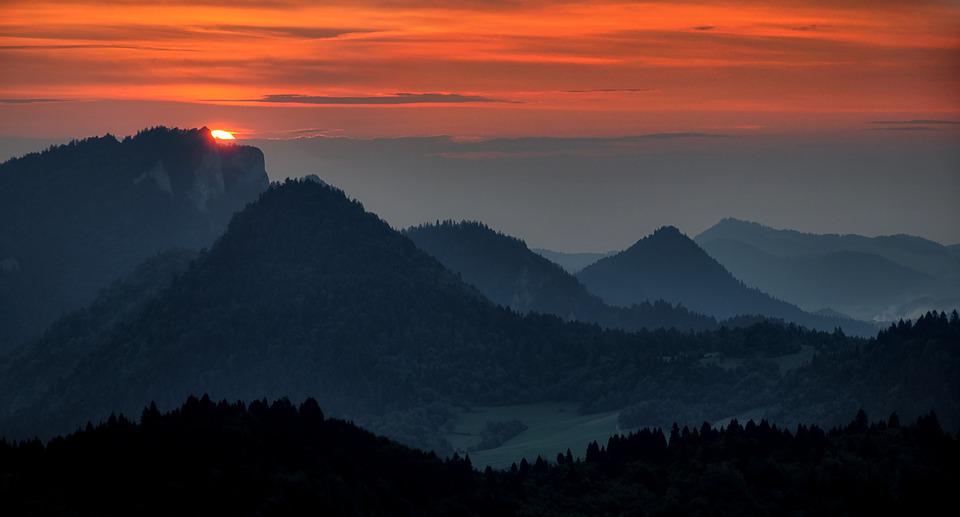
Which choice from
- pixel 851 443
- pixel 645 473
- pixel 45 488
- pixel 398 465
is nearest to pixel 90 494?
pixel 45 488

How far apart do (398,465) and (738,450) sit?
37176mm

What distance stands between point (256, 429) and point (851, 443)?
60.5 m

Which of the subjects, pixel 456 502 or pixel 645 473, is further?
pixel 645 473

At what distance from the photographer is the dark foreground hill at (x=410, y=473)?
146 meters

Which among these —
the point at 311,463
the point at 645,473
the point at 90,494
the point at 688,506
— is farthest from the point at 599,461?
the point at 90,494

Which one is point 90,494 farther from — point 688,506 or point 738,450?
point 738,450

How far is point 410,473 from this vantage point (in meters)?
168

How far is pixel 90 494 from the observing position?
14388cm

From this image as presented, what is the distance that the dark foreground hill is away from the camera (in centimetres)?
14588

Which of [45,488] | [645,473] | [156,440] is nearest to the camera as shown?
[45,488]

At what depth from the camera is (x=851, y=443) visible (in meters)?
194

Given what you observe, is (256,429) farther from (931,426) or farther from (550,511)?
(931,426)

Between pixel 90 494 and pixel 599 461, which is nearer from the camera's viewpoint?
pixel 90 494

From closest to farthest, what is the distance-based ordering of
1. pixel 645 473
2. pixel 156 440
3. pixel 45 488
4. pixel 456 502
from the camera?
pixel 45 488
pixel 156 440
pixel 456 502
pixel 645 473
